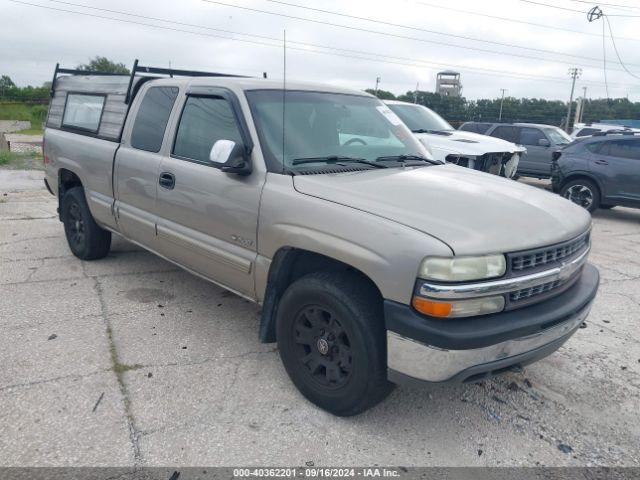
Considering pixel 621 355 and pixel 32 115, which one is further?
pixel 32 115

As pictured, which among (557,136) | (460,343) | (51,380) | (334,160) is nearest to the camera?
(460,343)

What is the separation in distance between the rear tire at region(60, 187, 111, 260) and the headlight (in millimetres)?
4048

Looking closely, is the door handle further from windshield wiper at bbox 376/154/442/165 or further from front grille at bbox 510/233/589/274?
front grille at bbox 510/233/589/274

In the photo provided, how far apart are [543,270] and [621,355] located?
1.78 meters

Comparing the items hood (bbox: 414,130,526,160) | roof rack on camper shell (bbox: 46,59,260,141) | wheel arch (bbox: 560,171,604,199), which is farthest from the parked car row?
roof rack on camper shell (bbox: 46,59,260,141)

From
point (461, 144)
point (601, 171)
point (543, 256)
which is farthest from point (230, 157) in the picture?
point (601, 171)

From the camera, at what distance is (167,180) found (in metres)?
4.01

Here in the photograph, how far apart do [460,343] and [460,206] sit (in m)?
0.80

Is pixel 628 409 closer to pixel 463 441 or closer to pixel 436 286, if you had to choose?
pixel 463 441

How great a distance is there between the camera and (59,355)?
11.8 feet

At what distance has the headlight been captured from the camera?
2.45m

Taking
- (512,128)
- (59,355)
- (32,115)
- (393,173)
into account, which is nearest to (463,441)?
(393,173)

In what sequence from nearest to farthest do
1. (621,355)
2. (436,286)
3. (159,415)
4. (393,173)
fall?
(436,286), (159,415), (393,173), (621,355)

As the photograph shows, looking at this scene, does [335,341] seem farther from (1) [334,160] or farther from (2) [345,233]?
(1) [334,160]
